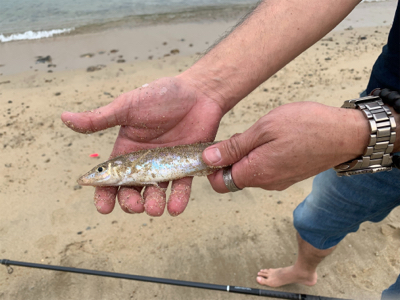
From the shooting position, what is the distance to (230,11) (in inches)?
441

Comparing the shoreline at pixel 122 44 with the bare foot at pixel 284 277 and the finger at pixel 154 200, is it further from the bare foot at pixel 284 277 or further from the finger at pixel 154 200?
the bare foot at pixel 284 277

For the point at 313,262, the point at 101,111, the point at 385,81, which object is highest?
the point at 385,81

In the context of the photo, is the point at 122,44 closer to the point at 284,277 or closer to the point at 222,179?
the point at 222,179

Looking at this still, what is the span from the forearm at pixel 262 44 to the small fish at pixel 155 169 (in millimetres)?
604

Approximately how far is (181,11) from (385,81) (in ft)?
35.1

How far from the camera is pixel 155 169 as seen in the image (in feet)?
8.78

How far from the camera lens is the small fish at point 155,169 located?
2668mm

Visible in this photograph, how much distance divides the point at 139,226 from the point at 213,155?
1.95 meters

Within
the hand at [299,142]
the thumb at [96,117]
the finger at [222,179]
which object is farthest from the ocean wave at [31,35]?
the hand at [299,142]

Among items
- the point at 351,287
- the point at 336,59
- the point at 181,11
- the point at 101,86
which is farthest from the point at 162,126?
the point at 181,11

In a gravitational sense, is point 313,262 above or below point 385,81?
below

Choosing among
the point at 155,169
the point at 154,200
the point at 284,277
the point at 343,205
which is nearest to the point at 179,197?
the point at 154,200

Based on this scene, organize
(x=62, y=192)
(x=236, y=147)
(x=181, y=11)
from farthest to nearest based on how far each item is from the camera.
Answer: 1. (x=181, y=11)
2. (x=62, y=192)
3. (x=236, y=147)

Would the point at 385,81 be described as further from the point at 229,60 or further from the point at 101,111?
the point at 101,111
